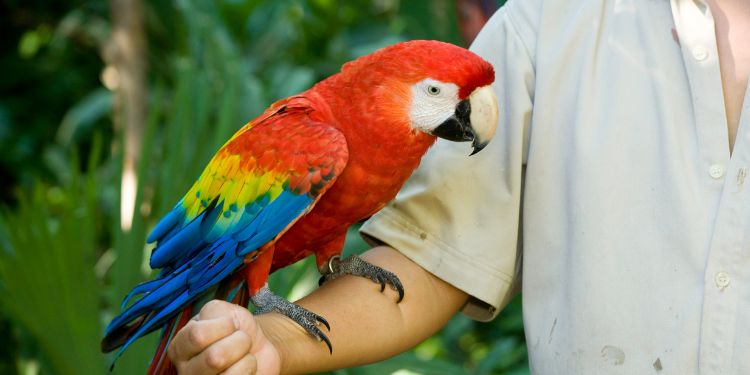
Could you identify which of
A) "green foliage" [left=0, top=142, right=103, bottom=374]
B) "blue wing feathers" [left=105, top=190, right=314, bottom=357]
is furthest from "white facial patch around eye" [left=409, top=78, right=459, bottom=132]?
"green foliage" [left=0, top=142, right=103, bottom=374]

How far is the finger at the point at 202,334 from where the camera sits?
0.68m

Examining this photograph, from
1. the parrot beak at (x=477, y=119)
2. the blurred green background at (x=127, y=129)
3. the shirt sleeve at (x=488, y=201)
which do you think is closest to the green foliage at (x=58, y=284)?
the blurred green background at (x=127, y=129)

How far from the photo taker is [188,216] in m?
0.99

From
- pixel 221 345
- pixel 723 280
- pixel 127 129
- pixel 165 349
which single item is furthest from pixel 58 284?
pixel 127 129

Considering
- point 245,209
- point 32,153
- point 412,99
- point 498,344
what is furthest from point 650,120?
point 32,153

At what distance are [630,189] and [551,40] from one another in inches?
7.1

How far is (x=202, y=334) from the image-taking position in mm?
679

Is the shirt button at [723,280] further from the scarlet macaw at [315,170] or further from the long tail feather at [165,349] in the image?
the long tail feather at [165,349]

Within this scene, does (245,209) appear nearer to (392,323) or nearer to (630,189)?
(392,323)

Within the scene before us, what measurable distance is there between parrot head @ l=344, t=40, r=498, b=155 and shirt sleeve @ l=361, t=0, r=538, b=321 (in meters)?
0.04

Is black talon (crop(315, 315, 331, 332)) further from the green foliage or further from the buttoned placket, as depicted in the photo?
the green foliage

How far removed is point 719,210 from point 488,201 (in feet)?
0.76

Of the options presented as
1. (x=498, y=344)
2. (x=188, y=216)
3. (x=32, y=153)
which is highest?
(x=188, y=216)

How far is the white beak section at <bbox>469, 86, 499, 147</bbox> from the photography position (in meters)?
0.86
